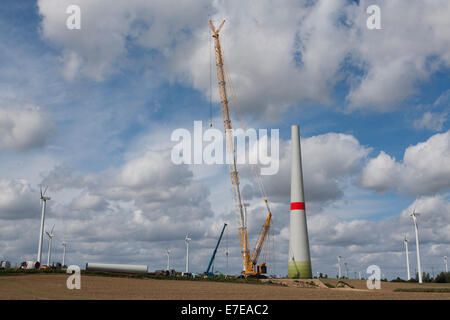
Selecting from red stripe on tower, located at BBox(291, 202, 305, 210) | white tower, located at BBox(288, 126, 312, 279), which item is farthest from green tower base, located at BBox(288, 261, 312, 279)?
red stripe on tower, located at BBox(291, 202, 305, 210)

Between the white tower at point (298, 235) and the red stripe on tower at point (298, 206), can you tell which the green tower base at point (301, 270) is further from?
the red stripe on tower at point (298, 206)

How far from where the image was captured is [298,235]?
10769 cm

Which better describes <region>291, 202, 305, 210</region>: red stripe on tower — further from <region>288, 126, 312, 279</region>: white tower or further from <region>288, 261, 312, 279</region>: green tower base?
<region>288, 261, 312, 279</region>: green tower base

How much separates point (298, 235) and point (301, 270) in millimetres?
8709

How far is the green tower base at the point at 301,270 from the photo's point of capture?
108 metres

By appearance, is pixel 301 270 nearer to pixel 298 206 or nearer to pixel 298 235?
pixel 298 235

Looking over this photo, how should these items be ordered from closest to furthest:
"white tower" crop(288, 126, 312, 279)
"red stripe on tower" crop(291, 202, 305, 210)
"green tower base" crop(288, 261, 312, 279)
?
1. "white tower" crop(288, 126, 312, 279)
2. "red stripe on tower" crop(291, 202, 305, 210)
3. "green tower base" crop(288, 261, 312, 279)

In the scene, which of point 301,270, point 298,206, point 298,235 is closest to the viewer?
point 298,235

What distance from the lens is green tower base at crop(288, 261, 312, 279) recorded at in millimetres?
108312

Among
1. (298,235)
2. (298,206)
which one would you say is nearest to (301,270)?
(298,235)
